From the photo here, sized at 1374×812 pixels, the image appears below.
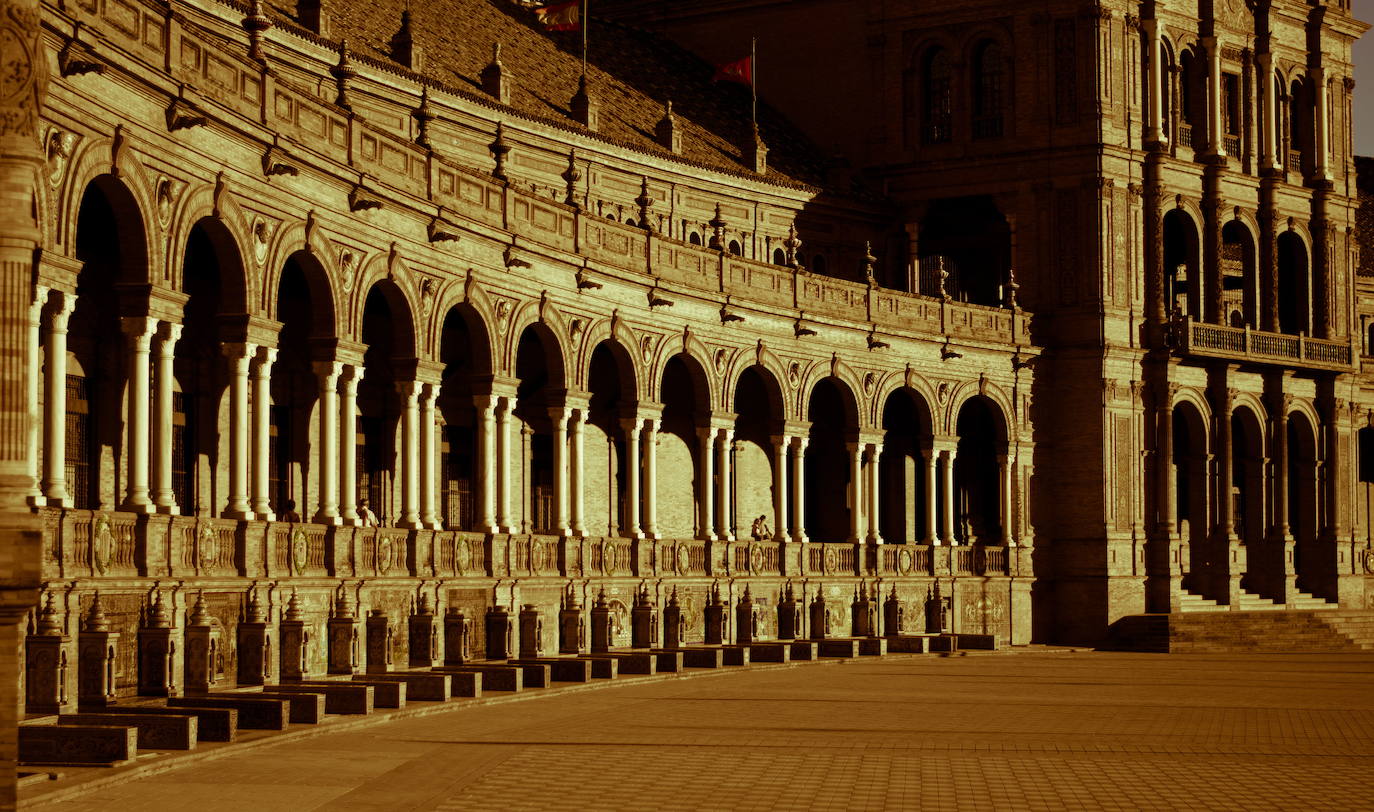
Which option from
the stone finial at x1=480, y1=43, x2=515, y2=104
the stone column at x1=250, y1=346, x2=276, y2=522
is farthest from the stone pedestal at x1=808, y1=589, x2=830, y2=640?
the stone column at x1=250, y1=346, x2=276, y2=522

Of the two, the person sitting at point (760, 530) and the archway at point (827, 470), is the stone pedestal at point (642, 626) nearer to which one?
the person sitting at point (760, 530)

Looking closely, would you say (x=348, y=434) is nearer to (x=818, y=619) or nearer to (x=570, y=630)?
(x=570, y=630)

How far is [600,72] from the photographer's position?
63.2 m

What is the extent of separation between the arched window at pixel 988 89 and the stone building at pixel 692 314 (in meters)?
0.14

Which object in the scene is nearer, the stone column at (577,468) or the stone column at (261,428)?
the stone column at (261,428)

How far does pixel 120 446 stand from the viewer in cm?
3083

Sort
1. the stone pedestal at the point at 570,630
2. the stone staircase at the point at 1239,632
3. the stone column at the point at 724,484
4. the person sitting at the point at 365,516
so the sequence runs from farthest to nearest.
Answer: the stone staircase at the point at 1239,632
the stone column at the point at 724,484
the stone pedestal at the point at 570,630
the person sitting at the point at 365,516

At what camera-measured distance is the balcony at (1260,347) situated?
67.9 m

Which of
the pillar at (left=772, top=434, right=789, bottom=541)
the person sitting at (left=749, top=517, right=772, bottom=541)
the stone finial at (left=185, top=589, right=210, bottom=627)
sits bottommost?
the stone finial at (left=185, top=589, right=210, bottom=627)

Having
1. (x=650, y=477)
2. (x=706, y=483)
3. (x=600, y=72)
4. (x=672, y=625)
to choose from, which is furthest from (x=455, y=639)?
(x=600, y=72)

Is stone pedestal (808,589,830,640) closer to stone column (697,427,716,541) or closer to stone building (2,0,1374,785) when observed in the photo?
stone building (2,0,1374,785)

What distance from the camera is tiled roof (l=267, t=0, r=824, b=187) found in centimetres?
5294

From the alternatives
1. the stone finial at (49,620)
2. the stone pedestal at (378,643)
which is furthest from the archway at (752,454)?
the stone finial at (49,620)

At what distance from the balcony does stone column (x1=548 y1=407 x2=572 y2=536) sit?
2752 cm
